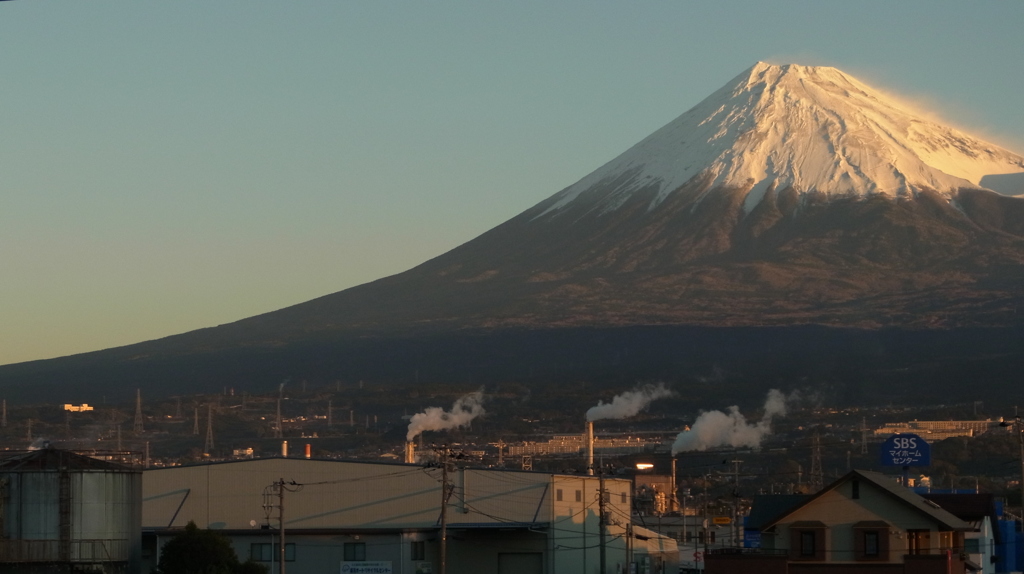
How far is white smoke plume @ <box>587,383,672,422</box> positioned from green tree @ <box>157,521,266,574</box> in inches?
4041

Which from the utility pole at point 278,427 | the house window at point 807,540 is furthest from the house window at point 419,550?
the utility pole at point 278,427

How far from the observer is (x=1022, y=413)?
459 feet

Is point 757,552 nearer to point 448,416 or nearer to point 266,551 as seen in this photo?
point 266,551

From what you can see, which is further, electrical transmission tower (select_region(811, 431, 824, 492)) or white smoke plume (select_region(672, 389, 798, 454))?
white smoke plume (select_region(672, 389, 798, 454))

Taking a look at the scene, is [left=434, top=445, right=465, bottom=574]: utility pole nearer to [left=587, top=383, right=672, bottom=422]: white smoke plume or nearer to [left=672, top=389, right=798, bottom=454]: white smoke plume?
[left=672, top=389, right=798, bottom=454]: white smoke plume

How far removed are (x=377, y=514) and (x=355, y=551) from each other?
1.75 meters

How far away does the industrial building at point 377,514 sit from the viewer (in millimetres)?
59062

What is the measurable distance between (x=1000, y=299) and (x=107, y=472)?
156245 mm

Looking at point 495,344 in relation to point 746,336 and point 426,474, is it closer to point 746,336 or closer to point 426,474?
point 746,336

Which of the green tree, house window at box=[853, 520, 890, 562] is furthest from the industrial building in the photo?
house window at box=[853, 520, 890, 562]

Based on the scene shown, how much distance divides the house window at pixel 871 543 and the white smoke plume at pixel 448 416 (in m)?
102

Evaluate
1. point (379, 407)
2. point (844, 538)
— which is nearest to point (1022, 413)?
point (379, 407)

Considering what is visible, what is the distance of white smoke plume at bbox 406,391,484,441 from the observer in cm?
15325

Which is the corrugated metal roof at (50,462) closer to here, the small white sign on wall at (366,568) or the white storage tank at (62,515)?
the white storage tank at (62,515)
